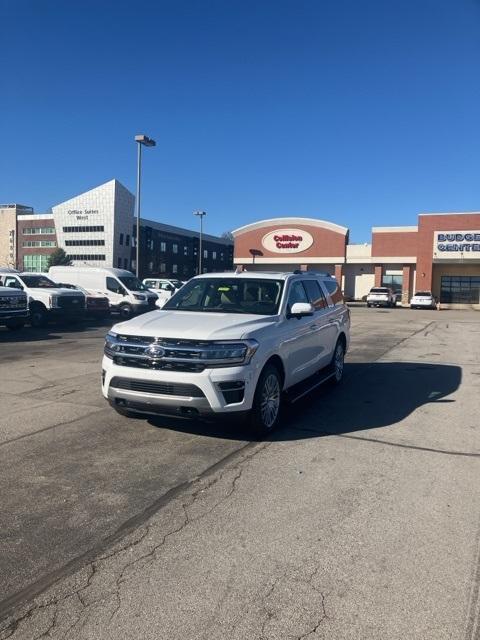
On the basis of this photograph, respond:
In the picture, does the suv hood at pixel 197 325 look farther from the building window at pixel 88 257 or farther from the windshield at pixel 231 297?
the building window at pixel 88 257

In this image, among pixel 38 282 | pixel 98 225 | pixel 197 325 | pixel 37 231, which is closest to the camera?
pixel 197 325

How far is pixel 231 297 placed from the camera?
7.06 meters

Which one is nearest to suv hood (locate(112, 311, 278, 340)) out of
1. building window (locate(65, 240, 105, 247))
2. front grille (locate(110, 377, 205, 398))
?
front grille (locate(110, 377, 205, 398))

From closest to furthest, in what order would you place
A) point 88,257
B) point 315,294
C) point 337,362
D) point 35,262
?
point 315,294, point 337,362, point 88,257, point 35,262

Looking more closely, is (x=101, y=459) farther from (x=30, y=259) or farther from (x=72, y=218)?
(x=30, y=259)

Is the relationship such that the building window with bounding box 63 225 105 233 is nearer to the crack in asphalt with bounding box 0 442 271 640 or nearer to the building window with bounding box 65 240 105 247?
the building window with bounding box 65 240 105 247

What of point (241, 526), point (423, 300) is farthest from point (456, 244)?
point (241, 526)

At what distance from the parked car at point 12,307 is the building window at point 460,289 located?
4264cm

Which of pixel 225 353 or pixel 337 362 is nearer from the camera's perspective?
pixel 225 353

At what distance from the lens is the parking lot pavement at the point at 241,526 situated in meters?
2.85

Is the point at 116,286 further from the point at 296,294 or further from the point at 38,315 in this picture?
the point at 296,294

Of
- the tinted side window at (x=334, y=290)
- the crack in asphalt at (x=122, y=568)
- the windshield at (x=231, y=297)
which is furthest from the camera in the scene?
the tinted side window at (x=334, y=290)

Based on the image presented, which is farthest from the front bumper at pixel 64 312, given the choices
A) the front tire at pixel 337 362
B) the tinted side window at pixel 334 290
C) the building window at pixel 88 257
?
the building window at pixel 88 257

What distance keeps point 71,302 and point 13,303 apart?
10.0 ft
